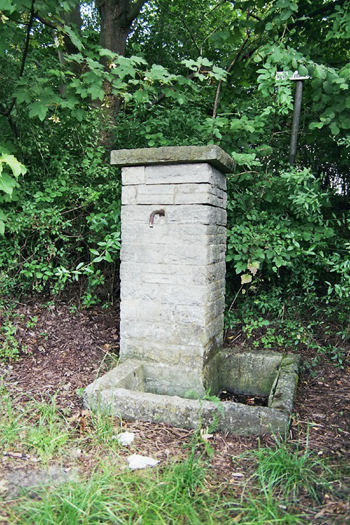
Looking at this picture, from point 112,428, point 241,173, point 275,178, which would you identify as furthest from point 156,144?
point 112,428

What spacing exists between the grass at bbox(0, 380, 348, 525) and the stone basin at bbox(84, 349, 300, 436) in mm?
139

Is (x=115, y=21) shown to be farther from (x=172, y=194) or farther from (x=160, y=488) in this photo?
(x=160, y=488)

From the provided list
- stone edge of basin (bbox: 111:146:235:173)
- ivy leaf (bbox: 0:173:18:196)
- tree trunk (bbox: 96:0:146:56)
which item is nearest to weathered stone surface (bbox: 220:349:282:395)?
stone edge of basin (bbox: 111:146:235:173)

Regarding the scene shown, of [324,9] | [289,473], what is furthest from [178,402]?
[324,9]

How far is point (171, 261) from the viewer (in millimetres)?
3064

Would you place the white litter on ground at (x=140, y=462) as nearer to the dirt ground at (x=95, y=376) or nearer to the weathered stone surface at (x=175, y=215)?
the dirt ground at (x=95, y=376)

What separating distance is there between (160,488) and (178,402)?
680mm

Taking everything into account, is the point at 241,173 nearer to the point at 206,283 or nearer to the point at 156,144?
the point at 156,144

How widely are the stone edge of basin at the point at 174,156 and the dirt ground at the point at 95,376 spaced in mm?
1641

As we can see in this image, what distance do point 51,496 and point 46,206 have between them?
9.62 feet

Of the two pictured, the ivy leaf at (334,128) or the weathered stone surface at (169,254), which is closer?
the weathered stone surface at (169,254)

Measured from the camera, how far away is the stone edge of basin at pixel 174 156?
9.45 feet

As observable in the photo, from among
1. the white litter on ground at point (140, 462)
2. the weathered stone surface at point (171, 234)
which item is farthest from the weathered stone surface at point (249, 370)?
the white litter on ground at point (140, 462)

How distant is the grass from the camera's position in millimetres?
1727
